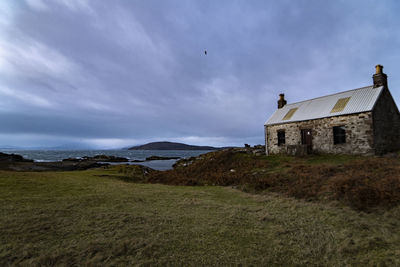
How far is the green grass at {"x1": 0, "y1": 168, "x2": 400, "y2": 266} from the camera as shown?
348 centimetres

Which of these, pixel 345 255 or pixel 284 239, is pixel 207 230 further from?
pixel 345 255

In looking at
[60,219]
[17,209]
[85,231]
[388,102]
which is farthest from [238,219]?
[388,102]

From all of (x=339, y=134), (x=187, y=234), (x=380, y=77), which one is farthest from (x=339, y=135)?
(x=187, y=234)

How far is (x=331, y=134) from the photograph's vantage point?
2080 cm

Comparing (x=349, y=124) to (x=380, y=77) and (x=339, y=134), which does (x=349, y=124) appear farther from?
(x=380, y=77)

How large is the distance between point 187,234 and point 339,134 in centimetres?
2163

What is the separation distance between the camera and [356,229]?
491 centimetres

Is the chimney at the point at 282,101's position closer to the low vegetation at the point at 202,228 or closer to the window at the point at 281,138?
the window at the point at 281,138

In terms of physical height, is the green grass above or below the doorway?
below

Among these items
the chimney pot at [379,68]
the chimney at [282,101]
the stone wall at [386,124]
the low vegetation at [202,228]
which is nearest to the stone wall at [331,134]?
the stone wall at [386,124]

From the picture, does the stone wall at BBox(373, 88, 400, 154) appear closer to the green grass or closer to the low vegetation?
the low vegetation

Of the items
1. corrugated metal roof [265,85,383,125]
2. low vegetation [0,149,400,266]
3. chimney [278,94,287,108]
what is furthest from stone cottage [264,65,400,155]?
low vegetation [0,149,400,266]

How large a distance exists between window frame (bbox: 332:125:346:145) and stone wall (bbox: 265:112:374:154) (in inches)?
9.7

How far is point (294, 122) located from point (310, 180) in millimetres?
16058
